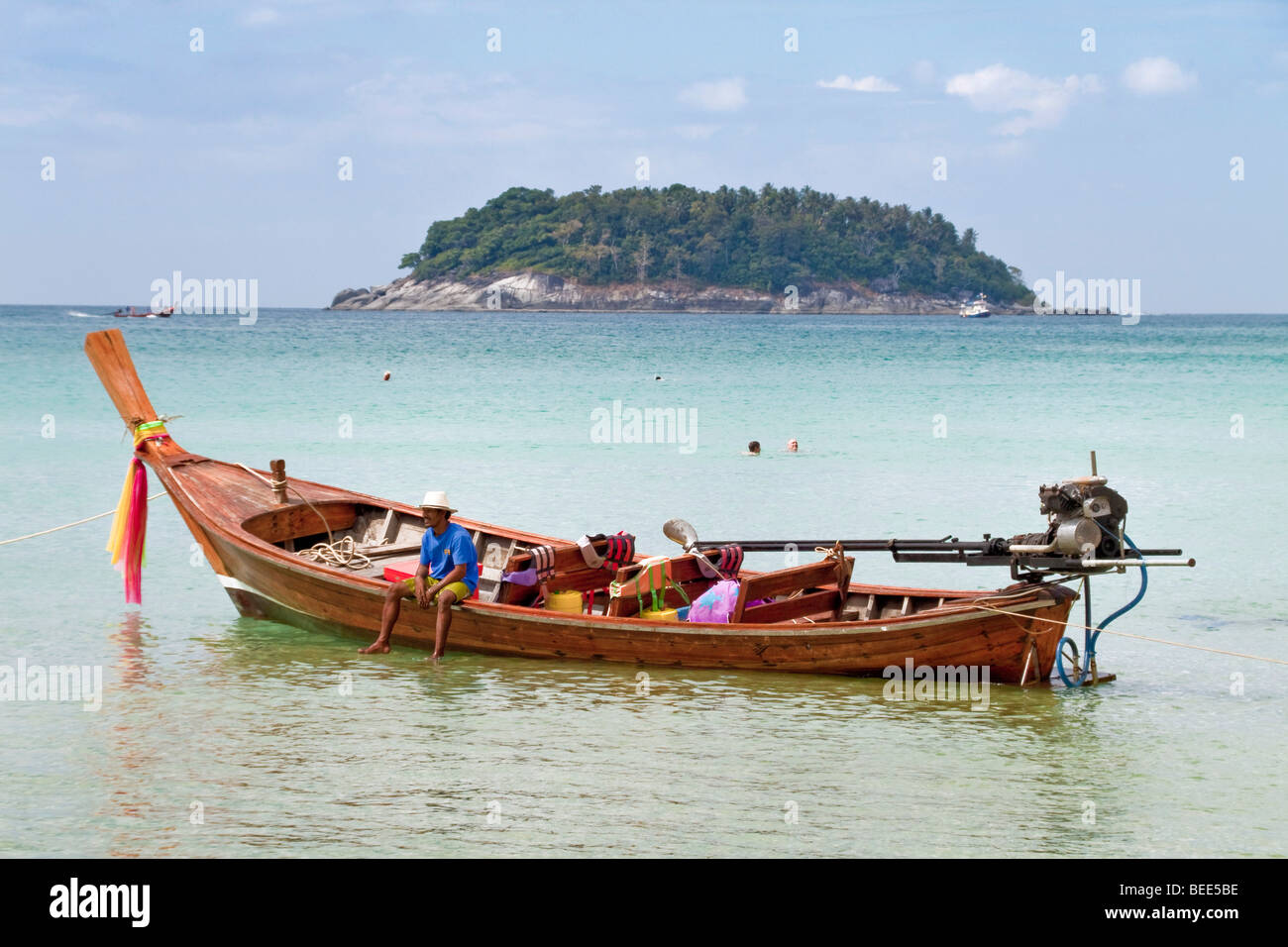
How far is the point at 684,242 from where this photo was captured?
185375 mm

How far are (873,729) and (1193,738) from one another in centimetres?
→ 231

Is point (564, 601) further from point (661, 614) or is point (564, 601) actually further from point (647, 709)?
point (647, 709)

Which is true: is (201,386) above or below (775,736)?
above

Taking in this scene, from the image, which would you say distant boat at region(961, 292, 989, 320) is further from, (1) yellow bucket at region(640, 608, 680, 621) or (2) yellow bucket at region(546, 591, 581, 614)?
(1) yellow bucket at region(640, 608, 680, 621)

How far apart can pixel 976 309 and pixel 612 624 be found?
172641 millimetres

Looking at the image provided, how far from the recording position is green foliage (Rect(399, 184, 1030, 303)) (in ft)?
601

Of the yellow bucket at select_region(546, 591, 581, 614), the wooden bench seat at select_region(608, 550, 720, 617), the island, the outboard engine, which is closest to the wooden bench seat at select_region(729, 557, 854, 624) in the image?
the wooden bench seat at select_region(608, 550, 720, 617)

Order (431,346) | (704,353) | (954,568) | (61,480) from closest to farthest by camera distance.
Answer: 1. (954,568)
2. (61,480)
3. (704,353)
4. (431,346)

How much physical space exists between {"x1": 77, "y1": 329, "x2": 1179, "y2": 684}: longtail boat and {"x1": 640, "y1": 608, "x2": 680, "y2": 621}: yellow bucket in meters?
0.03

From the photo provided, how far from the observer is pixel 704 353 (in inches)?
2808

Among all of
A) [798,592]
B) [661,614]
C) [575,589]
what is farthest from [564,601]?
[798,592]

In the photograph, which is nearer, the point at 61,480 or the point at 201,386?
the point at 61,480

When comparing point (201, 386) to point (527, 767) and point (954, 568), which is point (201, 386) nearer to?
point (954, 568)

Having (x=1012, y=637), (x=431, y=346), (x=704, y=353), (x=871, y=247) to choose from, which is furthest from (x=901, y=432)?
(x=871, y=247)
